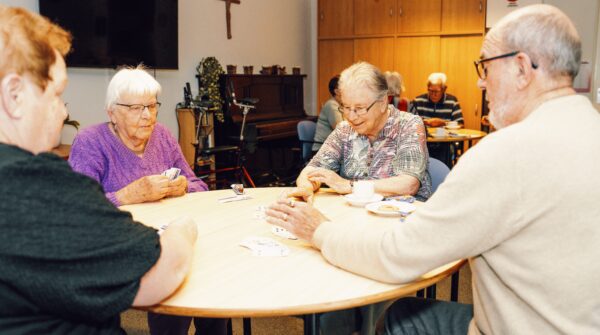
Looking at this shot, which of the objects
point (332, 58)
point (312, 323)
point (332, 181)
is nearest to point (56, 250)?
point (312, 323)

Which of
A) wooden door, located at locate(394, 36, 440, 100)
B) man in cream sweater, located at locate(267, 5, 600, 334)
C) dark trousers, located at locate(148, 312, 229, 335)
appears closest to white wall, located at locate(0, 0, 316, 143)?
wooden door, located at locate(394, 36, 440, 100)

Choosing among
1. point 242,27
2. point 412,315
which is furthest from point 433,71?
point 412,315

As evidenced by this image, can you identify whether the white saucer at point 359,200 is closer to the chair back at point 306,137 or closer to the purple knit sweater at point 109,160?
the purple knit sweater at point 109,160

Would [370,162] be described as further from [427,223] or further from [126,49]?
[126,49]

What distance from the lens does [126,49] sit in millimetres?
4672

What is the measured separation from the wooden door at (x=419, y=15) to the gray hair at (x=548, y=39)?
6.23 m

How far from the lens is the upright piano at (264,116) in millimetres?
5793

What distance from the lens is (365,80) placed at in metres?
2.39

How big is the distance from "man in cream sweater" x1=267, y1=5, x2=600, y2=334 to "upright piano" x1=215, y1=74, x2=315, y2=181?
14.9 feet

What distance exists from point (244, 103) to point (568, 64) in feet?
15.6

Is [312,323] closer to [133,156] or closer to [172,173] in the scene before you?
[172,173]

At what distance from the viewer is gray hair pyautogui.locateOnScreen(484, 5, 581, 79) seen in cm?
119

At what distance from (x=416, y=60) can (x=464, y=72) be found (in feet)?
2.32

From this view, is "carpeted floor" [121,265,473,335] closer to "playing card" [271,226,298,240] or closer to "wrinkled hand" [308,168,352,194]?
"wrinkled hand" [308,168,352,194]
